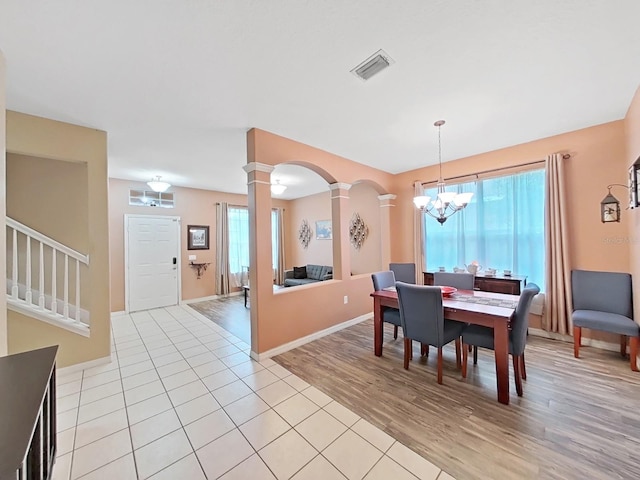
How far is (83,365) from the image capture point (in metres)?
2.79

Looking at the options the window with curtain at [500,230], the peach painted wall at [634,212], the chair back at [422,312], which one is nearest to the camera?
the chair back at [422,312]

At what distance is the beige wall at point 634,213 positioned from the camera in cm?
248

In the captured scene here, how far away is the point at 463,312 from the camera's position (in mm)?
2318

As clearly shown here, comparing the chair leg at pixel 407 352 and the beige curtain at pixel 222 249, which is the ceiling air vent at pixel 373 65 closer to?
the chair leg at pixel 407 352

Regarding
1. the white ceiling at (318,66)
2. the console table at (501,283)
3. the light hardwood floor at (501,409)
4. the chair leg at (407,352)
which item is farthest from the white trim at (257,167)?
the console table at (501,283)

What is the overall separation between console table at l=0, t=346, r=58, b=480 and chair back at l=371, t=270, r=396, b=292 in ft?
9.73

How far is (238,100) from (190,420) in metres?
2.79

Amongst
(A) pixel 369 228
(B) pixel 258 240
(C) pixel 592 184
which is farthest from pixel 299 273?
(C) pixel 592 184

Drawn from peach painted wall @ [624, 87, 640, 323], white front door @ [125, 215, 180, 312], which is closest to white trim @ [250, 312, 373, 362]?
peach painted wall @ [624, 87, 640, 323]

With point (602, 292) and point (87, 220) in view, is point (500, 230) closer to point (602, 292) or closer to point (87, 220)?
point (602, 292)

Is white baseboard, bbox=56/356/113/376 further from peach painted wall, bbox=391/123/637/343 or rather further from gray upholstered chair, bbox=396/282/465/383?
peach painted wall, bbox=391/123/637/343

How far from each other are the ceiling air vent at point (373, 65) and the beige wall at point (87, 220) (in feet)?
9.97

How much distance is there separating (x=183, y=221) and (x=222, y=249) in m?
1.09

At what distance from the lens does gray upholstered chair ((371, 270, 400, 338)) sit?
3.05m
